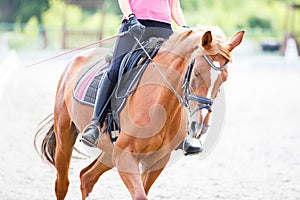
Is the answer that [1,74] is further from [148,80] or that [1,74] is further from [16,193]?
[148,80]

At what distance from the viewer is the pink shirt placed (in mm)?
5148

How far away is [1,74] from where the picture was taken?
50.7 ft

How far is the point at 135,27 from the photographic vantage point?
4.93m

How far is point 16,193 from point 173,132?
2.42m

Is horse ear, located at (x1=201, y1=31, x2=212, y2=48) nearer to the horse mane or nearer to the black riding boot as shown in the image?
the horse mane

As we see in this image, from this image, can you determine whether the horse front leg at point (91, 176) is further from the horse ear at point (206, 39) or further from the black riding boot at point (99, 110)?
the horse ear at point (206, 39)

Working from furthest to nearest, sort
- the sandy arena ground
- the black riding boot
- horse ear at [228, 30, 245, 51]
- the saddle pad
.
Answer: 1. the sandy arena ground
2. the saddle pad
3. the black riding boot
4. horse ear at [228, 30, 245, 51]

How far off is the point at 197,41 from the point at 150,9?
2.35 feet

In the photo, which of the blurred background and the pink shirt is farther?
the blurred background

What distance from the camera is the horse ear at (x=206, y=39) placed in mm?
4340

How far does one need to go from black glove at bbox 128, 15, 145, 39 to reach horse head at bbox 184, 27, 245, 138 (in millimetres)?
635

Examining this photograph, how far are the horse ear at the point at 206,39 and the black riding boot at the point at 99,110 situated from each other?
Result: 40.2 inches

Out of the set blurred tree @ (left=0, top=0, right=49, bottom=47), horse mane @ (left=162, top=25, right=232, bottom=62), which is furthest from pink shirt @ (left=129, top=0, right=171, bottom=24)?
blurred tree @ (left=0, top=0, right=49, bottom=47)

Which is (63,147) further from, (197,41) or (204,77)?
(204,77)
